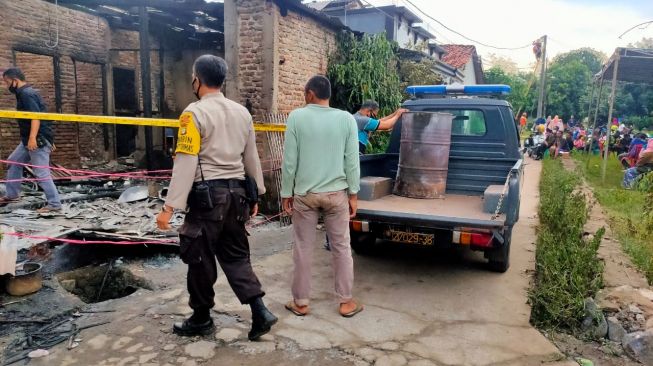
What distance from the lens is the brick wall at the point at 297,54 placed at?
7.02m

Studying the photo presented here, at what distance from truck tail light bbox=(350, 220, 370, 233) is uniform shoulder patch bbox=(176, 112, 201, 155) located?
1.92 metres

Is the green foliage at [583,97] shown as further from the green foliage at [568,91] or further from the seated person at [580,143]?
the seated person at [580,143]

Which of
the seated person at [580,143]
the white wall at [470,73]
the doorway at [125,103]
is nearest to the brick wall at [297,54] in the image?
the doorway at [125,103]

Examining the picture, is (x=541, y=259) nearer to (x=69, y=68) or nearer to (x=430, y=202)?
(x=430, y=202)

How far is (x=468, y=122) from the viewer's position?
539cm

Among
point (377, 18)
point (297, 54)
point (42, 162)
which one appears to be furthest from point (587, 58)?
point (42, 162)

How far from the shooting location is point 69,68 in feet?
33.0

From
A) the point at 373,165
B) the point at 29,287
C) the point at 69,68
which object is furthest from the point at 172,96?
the point at 29,287

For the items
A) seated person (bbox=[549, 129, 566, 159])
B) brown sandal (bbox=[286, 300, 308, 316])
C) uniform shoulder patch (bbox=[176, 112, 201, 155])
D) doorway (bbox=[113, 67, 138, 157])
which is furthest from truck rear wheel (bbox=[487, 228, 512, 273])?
seated person (bbox=[549, 129, 566, 159])

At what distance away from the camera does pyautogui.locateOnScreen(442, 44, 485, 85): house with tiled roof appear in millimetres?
26908

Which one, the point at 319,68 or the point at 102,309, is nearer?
the point at 102,309

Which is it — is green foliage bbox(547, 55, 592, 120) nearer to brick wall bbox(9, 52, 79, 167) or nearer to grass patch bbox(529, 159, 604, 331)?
grass patch bbox(529, 159, 604, 331)

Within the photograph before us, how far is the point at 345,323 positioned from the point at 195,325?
109 centimetres

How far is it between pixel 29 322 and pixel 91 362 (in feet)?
2.77
